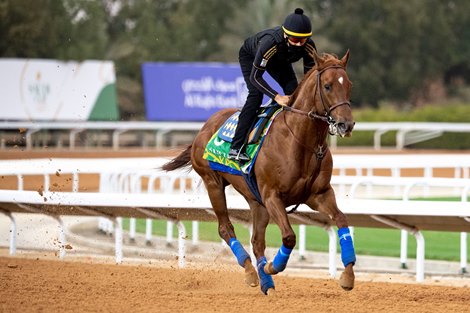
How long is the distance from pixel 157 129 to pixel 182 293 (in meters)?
18.4

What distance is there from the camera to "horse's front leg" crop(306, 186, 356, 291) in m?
7.03

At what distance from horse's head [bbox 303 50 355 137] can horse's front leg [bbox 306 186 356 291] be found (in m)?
0.57

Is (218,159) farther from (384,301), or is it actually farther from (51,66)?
(51,66)

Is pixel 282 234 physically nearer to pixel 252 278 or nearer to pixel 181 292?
pixel 252 278

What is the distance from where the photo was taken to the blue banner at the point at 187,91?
26344 millimetres

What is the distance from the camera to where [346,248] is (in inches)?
282

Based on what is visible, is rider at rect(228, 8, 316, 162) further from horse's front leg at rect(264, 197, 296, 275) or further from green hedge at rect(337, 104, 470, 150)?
green hedge at rect(337, 104, 470, 150)

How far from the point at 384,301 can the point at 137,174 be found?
5653mm

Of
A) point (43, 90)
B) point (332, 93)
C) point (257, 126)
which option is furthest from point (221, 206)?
point (43, 90)

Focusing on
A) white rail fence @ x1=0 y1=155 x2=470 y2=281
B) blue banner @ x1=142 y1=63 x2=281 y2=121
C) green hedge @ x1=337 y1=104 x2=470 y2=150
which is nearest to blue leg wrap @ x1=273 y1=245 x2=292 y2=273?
white rail fence @ x1=0 y1=155 x2=470 y2=281

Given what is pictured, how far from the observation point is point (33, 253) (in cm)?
1108

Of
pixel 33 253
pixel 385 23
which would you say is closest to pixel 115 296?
pixel 33 253

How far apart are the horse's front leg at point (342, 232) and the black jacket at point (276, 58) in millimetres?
843

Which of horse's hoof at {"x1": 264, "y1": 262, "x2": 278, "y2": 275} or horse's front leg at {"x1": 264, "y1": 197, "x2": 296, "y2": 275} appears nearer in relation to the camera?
horse's front leg at {"x1": 264, "y1": 197, "x2": 296, "y2": 275}
